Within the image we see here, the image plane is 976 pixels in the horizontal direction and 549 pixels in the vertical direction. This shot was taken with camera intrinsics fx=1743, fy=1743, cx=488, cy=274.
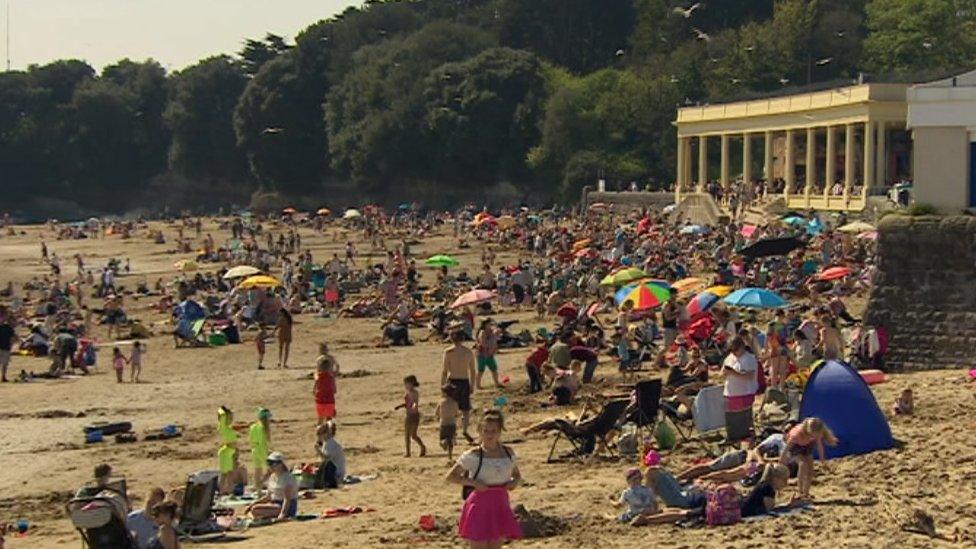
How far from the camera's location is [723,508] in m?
13.0

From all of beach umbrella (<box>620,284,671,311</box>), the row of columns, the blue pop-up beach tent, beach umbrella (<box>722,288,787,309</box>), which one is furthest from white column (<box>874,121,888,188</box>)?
the blue pop-up beach tent

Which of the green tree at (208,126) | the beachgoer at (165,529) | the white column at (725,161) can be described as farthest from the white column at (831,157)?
the green tree at (208,126)

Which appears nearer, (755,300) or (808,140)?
(755,300)

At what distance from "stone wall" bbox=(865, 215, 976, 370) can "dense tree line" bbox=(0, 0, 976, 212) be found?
32.8 m

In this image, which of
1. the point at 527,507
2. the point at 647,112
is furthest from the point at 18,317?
the point at 647,112

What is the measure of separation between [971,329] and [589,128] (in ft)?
176

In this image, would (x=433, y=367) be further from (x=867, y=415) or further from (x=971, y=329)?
(x=867, y=415)

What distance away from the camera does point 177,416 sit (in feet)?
77.5

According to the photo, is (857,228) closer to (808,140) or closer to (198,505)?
(808,140)

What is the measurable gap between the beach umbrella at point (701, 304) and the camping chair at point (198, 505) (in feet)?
40.3

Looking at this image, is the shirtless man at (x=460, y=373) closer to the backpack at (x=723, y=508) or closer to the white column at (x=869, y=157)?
the backpack at (x=723, y=508)

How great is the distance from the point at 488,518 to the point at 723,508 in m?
2.61

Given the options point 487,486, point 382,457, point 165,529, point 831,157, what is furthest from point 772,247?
point 487,486

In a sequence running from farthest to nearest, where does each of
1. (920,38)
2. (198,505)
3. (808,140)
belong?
1. (920,38)
2. (808,140)
3. (198,505)
